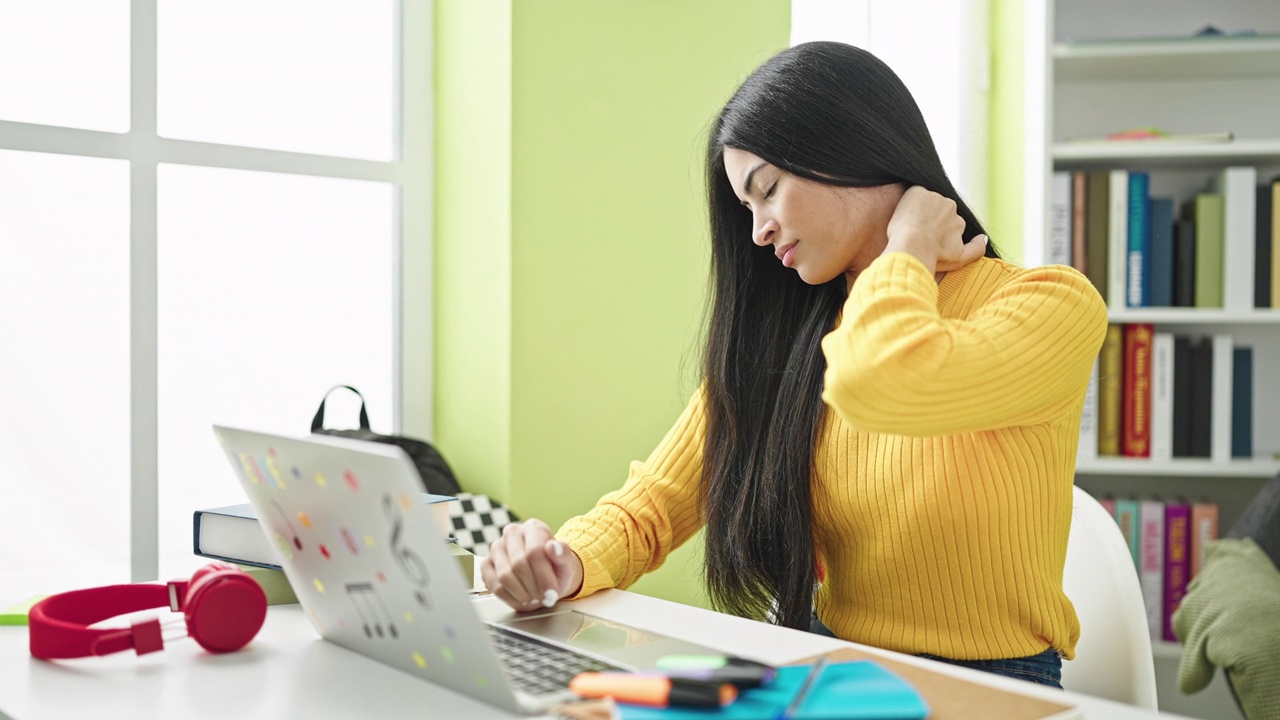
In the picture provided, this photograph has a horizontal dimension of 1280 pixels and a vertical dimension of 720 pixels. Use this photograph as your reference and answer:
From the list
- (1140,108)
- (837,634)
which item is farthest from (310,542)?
(1140,108)

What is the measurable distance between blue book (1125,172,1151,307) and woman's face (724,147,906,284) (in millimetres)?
1218

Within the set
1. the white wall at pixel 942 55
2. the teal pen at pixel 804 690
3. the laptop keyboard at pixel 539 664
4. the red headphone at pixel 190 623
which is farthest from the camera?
the white wall at pixel 942 55

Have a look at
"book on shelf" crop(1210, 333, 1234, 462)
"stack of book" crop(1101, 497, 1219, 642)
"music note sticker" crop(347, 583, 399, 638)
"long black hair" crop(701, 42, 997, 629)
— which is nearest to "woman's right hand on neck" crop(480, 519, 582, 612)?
"music note sticker" crop(347, 583, 399, 638)

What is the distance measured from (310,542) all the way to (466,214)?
1244 millimetres

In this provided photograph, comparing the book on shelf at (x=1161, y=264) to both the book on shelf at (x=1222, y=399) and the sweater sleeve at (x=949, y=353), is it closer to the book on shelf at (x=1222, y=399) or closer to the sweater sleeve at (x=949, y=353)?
the book on shelf at (x=1222, y=399)

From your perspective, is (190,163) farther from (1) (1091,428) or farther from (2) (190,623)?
(1) (1091,428)

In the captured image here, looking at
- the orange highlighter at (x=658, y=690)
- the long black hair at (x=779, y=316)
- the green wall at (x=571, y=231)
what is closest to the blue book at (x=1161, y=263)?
the green wall at (x=571, y=231)

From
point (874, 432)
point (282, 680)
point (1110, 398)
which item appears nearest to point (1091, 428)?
point (1110, 398)

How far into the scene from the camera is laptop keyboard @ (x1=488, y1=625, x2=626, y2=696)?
725 mm

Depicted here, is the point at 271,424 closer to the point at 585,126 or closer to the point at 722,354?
the point at 585,126

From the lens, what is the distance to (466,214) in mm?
1985

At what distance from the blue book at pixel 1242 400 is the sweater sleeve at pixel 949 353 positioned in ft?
4.41

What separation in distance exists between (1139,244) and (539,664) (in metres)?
1.84

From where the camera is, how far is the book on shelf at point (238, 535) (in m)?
1.00
